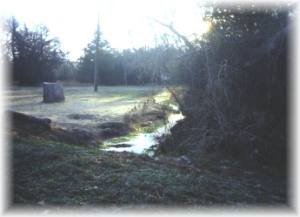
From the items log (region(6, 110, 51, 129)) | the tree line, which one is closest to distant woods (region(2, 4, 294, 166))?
log (region(6, 110, 51, 129))

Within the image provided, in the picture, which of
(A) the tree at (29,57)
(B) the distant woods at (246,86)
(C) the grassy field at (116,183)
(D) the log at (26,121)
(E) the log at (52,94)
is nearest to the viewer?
(C) the grassy field at (116,183)

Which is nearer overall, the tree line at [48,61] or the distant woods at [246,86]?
the distant woods at [246,86]

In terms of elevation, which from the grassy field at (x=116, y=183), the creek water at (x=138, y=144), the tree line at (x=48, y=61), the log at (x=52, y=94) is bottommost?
the creek water at (x=138, y=144)

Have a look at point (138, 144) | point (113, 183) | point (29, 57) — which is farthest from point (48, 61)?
point (113, 183)

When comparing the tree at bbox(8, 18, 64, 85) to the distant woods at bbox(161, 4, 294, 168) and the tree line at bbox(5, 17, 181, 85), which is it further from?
the distant woods at bbox(161, 4, 294, 168)

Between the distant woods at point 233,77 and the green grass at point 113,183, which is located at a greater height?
the distant woods at point 233,77

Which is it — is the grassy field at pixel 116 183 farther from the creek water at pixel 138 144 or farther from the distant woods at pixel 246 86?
the creek water at pixel 138 144

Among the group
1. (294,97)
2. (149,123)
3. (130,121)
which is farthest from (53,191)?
(149,123)

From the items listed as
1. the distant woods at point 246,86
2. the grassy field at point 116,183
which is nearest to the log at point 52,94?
the distant woods at point 246,86

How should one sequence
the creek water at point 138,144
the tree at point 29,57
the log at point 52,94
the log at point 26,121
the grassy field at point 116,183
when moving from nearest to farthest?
the grassy field at point 116,183 → the log at point 26,121 → the creek water at point 138,144 → the log at point 52,94 → the tree at point 29,57

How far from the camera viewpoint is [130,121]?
614 inches

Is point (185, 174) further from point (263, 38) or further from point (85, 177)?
point (263, 38)

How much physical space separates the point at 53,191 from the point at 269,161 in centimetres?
530

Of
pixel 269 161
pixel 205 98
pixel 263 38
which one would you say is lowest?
pixel 269 161
